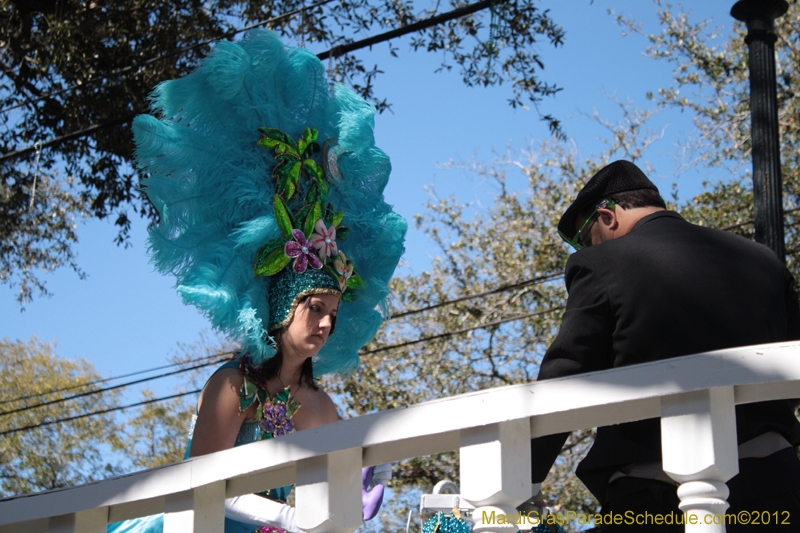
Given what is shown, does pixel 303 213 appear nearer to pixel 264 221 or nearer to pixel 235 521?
pixel 264 221

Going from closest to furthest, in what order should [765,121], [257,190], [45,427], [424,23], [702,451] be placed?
[702,451]
[257,190]
[765,121]
[424,23]
[45,427]

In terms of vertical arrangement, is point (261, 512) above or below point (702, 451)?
above

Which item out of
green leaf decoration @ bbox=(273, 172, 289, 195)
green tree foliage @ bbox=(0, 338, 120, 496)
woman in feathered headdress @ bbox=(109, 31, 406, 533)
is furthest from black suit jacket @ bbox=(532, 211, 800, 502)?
green tree foliage @ bbox=(0, 338, 120, 496)

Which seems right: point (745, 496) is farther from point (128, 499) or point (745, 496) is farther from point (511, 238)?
point (511, 238)

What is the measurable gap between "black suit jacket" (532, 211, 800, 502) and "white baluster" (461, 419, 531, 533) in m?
0.27

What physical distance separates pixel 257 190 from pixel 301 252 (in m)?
0.28

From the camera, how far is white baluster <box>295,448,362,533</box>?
5.10 feet

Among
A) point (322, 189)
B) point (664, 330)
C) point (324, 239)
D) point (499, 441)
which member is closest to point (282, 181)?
point (322, 189)

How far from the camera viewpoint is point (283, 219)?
2994 mm

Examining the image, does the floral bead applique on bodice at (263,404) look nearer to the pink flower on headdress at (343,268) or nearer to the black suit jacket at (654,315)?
the pink flower on headdress at (343,268)

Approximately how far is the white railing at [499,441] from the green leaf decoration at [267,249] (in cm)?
130

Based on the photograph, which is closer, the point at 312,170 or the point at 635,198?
the point at 635,198

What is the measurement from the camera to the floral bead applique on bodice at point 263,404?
2828mm

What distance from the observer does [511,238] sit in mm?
10438
